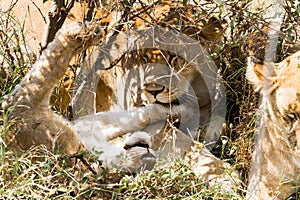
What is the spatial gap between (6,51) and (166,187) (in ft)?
4.70

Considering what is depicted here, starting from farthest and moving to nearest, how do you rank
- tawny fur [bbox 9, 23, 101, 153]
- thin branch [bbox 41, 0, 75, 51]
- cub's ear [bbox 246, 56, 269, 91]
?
thin branch [bbox 41, 0, 75, 51], cub's ear [bbox 246, 56, 269, 91], tawny fur [bbox 9, 23, 101, 153]

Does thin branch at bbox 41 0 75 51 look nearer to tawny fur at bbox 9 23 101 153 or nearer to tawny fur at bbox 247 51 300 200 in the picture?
tawny fur at bbox 9 23 101 153

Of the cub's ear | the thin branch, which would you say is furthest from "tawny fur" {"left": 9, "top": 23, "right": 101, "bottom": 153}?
the thin branch

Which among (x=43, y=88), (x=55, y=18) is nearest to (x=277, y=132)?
(x=43, y=88)

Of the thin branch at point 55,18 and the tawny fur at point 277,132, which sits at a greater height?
the thin branch at point 55,18

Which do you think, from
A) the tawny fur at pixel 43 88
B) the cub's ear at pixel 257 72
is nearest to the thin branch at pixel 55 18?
the tawny fur at pixel 43 88

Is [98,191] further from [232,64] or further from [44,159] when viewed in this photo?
[232,64]

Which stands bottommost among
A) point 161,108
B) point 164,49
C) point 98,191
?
point 98,191

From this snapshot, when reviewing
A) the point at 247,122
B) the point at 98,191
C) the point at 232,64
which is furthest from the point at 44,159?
the point at 232,64

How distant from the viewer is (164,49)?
11.6 feet

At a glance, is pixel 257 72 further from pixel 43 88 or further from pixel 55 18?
pixel 55 18

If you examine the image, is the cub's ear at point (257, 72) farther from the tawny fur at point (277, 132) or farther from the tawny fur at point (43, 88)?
the tawny fur at point (43, 88)

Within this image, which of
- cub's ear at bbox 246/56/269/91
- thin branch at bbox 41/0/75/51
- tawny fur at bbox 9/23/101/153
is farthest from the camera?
thin branch at bbox 41/0/75/51

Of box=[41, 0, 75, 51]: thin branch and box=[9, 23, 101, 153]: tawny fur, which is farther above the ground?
box=[41, 0, 75, 51]: thin branch
